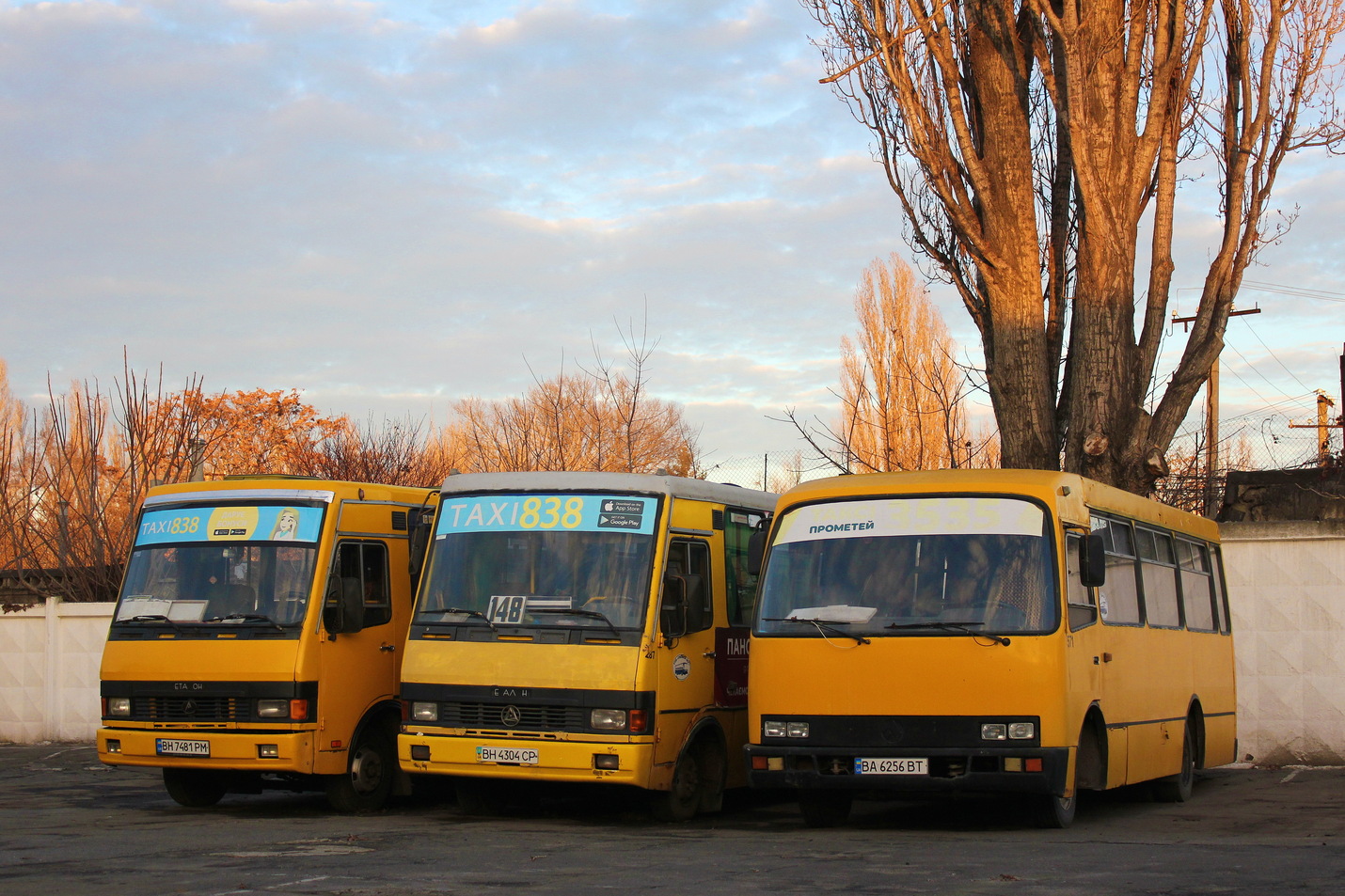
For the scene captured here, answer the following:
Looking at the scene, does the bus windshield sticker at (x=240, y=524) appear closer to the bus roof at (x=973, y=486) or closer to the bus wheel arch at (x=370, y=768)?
the bus wheel arch at (x=370, y=768)

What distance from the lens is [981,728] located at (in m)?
10.2

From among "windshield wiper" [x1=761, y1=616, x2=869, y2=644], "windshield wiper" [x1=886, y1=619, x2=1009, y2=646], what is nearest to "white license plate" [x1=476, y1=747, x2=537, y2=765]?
"windshield wiper" [x1=761, y1=616, x2=869, y2=644]

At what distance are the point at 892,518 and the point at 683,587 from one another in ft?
5.86

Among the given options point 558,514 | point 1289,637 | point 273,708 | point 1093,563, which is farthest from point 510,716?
point 1289,637

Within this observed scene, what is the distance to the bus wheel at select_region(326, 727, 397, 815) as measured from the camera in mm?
12523

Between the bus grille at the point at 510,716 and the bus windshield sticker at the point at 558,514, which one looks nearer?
the bus grille at the point at 510,716

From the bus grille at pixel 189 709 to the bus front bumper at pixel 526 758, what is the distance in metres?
1.42

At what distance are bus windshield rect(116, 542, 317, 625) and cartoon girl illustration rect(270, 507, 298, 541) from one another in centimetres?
8

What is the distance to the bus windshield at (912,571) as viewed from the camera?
10.5 meters

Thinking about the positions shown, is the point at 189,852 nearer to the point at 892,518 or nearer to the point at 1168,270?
the point at 892,518

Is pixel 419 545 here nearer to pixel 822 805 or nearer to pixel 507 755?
pixel 507 755

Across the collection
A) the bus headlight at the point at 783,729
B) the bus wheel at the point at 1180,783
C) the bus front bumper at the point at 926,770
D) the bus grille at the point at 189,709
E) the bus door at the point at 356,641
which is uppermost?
the bus door at the point at 356,641

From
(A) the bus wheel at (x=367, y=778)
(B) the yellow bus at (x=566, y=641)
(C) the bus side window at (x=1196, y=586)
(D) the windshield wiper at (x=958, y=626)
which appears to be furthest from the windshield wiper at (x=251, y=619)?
(C) the bus side window at (x=1196, y=586)

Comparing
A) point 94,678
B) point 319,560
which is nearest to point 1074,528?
point 319,560
